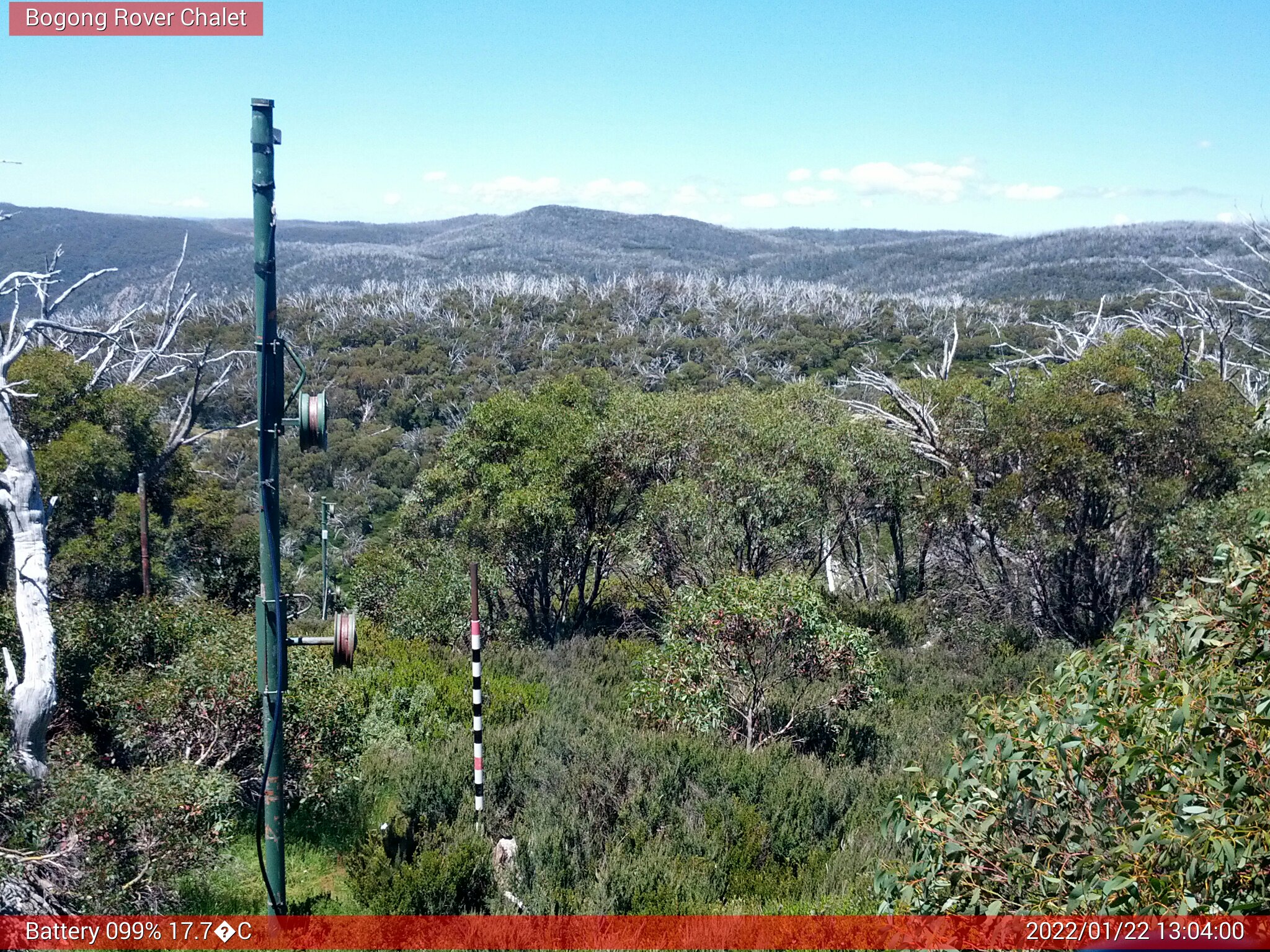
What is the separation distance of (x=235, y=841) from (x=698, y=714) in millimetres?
3794

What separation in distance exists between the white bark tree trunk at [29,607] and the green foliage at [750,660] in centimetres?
473

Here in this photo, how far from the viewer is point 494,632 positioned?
15781mm

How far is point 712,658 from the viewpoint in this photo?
28.9 feet

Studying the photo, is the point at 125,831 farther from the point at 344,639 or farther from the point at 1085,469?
the point at 1085,469

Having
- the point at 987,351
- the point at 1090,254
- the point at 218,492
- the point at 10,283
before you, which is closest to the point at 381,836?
the point at 10,283

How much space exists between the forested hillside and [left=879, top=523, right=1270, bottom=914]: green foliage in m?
0.02

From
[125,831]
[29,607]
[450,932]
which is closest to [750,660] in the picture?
[450,932]

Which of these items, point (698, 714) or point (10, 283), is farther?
point (698, 714)

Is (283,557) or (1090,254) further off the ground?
(1090,254)

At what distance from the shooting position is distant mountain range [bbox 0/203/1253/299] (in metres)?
68.1

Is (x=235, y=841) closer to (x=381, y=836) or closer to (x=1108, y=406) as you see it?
(x=381, y=836)

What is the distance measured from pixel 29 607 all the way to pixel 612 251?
111453 mm

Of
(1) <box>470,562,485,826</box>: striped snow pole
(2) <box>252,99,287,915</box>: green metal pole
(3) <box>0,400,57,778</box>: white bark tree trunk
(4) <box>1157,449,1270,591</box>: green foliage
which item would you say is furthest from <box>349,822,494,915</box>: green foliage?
Answer: (4) <box>1157,449,1270,591</box>: green foliage

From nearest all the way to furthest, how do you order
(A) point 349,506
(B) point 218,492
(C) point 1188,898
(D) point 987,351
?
(C) point 1188,898 < (B) point 218,492 < (A) point 349,506 < (D) point 987,351
